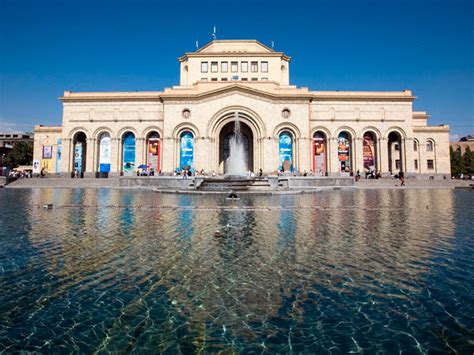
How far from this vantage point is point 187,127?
38.1 meters

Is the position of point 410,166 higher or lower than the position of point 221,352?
higher

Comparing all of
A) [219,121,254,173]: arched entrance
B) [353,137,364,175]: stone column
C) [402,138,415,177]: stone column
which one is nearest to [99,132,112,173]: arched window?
[219,121,254,173]: arched entrance

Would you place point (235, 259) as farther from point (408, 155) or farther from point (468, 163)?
point (468, 163)

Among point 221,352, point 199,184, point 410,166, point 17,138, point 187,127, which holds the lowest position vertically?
point 221,352

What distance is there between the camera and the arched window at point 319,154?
3901cm

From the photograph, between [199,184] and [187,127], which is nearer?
[199,184]

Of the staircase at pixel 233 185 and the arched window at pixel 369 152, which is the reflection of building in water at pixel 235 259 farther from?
the arched window at pixel 369 152

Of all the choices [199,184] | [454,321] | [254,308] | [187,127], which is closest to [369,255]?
[454,321]

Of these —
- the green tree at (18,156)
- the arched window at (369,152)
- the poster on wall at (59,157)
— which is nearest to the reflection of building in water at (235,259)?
the arched window at (369,152)

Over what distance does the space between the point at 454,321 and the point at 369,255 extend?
2136 mm

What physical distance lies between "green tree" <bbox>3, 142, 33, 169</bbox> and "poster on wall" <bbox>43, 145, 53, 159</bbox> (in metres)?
20.3

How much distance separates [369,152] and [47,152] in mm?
46828

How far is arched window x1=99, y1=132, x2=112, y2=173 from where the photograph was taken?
132 ft

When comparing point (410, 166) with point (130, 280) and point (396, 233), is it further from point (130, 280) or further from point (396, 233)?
point (130, 280)
